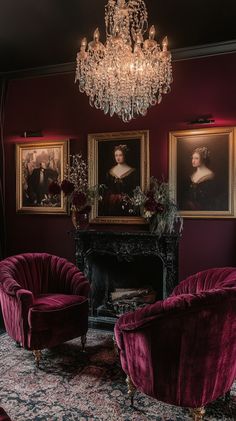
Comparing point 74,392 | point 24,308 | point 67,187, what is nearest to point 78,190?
point 67,187

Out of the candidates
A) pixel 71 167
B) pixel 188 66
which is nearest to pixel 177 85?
pixel 188 66

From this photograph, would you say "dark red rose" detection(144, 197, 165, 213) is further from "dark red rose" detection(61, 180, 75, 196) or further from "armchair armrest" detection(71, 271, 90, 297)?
"armchair armrest" detection(71, 271, 90, 297)

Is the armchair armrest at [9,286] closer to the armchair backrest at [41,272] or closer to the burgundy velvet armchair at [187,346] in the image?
the armchair backrest at [41,272]

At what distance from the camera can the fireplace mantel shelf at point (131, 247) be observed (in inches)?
161

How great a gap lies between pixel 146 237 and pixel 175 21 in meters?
2.30

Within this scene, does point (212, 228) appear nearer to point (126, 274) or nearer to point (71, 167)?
point (126, 274)

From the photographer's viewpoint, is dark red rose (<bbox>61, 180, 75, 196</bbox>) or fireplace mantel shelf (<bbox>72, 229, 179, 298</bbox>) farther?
dark red rose (<bbox>61, 180, 75, 196</bbox>)

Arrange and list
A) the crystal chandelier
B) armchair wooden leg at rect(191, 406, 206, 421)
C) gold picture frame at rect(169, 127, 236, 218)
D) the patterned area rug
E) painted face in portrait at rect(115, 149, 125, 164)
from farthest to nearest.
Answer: painted face in portrait at rect(115, 149, 125, 164)
gold picture frame at rect(169, 127, 236, 218)
the crystal chandelier
the patterned area rug
armchair wooden leg at rect(191, 406, 206, 421)

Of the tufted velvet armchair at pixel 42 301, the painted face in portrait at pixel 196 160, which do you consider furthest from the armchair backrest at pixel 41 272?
the painted face in portrait at pixel 196 160

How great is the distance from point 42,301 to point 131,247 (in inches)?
50.0

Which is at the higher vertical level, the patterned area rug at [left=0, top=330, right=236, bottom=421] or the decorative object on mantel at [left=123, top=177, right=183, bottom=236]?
→ the decorative object on mantel at [left=123, top=177, right=183, bottom=236]

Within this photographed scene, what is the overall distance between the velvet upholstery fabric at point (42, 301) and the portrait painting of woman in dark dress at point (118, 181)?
0.96 m

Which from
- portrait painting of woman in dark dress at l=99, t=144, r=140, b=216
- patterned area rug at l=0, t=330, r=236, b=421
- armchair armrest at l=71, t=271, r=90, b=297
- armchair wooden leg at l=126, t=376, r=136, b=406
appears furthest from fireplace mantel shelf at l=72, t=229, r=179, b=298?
armchair wooden leg at l=126, t=376, r=136, b=406

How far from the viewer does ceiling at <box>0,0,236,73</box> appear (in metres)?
3.26
